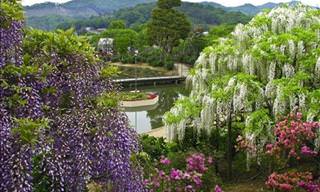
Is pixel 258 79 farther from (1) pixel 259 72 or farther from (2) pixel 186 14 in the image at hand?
(2) pixel 186 14

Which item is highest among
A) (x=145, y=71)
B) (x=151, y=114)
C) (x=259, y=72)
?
(x=259, y=72)

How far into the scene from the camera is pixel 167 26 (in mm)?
57688

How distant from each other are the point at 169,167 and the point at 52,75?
5.18 m

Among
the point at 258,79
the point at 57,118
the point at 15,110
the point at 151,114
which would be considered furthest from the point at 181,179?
the point at 151,114

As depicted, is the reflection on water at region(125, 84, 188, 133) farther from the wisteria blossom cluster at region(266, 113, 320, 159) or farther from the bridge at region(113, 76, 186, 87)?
the wisteria blossom cluster at region(266, 113, 320, 159)

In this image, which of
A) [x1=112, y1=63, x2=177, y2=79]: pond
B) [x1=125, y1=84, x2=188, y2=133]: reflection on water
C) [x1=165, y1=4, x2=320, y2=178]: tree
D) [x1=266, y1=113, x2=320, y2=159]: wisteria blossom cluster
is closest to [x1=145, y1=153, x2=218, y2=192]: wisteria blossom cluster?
[x1=266, y1=113, x2=320, y2=159]: wisteria blossom cluster

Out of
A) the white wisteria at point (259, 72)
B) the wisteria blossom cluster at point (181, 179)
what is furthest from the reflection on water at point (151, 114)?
the wisteria blossom cluster at point (181, 179)

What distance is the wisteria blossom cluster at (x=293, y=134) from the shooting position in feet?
32.3

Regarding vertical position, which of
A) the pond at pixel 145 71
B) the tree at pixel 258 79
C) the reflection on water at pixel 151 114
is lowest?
the pond at pixel 145 71

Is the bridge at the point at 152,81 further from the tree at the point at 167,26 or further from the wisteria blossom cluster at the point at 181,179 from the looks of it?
the wisteria blossom cluster at the point at 181,179

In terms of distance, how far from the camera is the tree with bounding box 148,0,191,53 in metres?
56.1

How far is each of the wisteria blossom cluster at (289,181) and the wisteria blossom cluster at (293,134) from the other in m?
0.42

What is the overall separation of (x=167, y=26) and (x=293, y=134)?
4857cm

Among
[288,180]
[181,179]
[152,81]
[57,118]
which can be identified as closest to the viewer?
[57,118]
